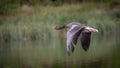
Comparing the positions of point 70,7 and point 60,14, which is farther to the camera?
point 70,7

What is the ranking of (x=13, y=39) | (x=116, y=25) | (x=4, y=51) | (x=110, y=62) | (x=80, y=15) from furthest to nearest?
(x=80, y=15) → (x=116, y=25) → (x=13, y=39) → (x=4, y=51) → (x=110, y=62)

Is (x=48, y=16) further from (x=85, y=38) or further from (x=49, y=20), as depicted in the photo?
(x=85, y=38)

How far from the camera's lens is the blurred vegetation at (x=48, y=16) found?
22.9m

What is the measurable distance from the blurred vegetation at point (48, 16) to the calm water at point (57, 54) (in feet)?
2.01

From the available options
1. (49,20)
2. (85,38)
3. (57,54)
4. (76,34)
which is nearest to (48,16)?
(49,20)

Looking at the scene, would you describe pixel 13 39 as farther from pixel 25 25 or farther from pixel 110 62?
pixel 110 62

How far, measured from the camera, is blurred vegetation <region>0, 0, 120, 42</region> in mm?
22938

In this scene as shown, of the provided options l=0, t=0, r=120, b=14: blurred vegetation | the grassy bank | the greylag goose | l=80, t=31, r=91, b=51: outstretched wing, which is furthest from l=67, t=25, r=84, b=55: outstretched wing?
l=0, t=0, r=120, b=14: blurred vegetation

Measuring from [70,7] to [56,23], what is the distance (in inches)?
223

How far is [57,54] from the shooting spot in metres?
17.7

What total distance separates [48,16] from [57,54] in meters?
9.57

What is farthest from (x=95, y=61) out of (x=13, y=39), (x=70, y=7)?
(x=70, y=7)

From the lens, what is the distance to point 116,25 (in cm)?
2459

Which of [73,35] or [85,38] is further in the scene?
[85,38]
